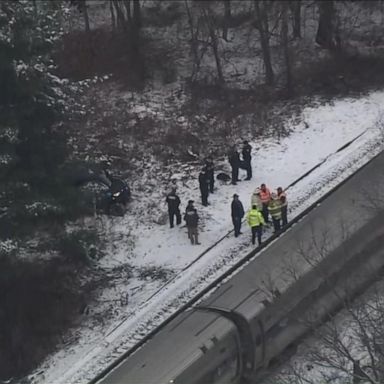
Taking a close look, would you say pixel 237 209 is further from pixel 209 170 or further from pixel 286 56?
pixel 286 56

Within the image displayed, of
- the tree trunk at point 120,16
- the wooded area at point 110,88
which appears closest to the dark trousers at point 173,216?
the wooded area at point 110,88

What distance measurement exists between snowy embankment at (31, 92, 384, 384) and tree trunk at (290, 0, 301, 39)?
6.60 meters

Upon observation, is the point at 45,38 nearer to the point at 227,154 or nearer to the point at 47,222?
the point at 47,222

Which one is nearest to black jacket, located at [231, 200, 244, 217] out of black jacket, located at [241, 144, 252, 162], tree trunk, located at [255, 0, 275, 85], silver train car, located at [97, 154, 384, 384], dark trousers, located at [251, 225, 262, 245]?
dark trousers, located at [251, 225, 262, 245]

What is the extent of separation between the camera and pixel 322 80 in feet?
114

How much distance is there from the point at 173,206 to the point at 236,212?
206 centimetres

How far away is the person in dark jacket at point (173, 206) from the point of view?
24989mm

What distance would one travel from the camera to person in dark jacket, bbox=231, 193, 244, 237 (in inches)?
943

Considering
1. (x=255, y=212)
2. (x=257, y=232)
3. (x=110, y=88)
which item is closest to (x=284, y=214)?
(x=257, y=232)

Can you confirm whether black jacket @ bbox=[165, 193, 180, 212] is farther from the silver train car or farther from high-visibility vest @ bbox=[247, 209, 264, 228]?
the silver train car

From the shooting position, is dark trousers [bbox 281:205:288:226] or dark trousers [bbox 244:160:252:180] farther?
dark trousers [bbox 244:160:252:180]

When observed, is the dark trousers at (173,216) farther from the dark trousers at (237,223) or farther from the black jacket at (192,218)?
the dark trousers at (237,223)

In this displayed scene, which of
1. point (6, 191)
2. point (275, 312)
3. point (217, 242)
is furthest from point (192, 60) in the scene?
point (275, 312)

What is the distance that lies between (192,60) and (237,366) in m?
22.5
